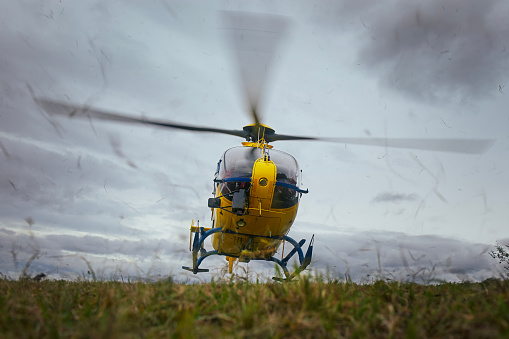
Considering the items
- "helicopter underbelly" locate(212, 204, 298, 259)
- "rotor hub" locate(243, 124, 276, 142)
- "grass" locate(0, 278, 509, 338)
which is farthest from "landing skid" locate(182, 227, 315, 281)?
"grass" locate(0, 278, 509, 338)

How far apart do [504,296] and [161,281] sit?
309cm

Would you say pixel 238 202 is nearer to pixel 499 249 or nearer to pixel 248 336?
pixel 248 336

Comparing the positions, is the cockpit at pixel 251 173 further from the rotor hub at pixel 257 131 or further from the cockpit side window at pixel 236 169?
the rotor hub at pixel 257 131

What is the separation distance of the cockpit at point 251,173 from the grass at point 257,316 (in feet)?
17.4

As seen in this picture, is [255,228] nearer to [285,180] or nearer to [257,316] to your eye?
[285,180]

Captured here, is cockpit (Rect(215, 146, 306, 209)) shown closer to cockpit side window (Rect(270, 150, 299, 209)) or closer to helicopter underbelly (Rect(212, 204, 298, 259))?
cockpit side window (Rect(270, 150, 299, 209))

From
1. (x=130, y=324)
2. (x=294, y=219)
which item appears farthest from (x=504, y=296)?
(x=294, y=219)

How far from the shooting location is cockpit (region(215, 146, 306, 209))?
8.38m

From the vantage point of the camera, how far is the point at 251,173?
8.31m

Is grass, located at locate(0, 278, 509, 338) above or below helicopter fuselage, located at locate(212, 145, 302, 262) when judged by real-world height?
below

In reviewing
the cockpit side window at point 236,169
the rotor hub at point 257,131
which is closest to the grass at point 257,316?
the cockpit side window at point 236,169

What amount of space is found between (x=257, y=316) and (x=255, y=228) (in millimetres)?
6446

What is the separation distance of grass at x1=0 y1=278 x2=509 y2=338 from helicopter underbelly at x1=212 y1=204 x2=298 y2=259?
5357 mm

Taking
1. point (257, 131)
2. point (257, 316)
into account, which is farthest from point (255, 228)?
point (257, 316)
